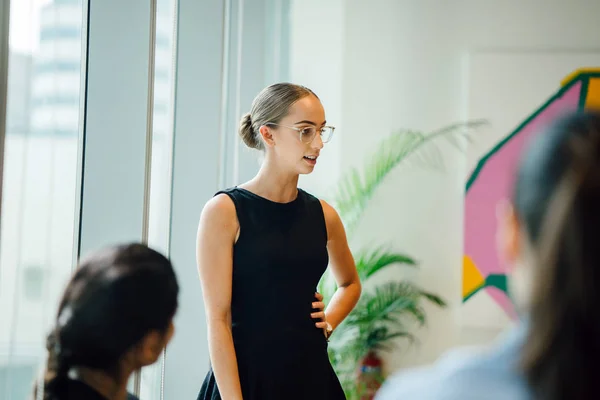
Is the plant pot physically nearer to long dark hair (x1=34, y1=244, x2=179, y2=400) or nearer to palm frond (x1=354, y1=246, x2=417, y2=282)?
palm frond (x1=354, y1=246, x2=417, y2=282)

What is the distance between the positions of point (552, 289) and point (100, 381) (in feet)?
2.34

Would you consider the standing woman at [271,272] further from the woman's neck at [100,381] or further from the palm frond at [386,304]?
the palm frond at [386,304]

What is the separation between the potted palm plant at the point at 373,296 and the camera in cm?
307

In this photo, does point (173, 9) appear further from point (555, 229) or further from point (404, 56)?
point (555, 229)

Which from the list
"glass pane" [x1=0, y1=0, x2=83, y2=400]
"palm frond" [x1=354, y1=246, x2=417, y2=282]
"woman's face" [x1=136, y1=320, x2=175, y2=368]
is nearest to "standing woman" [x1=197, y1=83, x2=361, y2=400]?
"glass pane" [x1=0, y1=0, x2=83, y2=400]

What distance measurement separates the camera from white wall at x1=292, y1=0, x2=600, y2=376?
3248 mm

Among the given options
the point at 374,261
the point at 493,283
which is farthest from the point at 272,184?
the point at 493,283

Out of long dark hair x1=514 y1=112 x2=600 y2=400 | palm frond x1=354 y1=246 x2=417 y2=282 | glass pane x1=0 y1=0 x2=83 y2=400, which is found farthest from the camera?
palm frond x1=354 y1=246 x2=417 y2=282

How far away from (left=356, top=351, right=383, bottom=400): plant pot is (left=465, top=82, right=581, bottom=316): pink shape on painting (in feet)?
2.13

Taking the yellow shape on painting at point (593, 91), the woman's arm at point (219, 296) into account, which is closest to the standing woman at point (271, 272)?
the woman's arm at point (219, 296)

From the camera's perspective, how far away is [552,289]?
0.61m

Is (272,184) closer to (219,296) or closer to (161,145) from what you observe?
(219,296)

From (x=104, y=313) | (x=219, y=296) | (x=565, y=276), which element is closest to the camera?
(x=565, y=276)

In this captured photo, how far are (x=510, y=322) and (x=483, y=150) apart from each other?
0.83 metres
